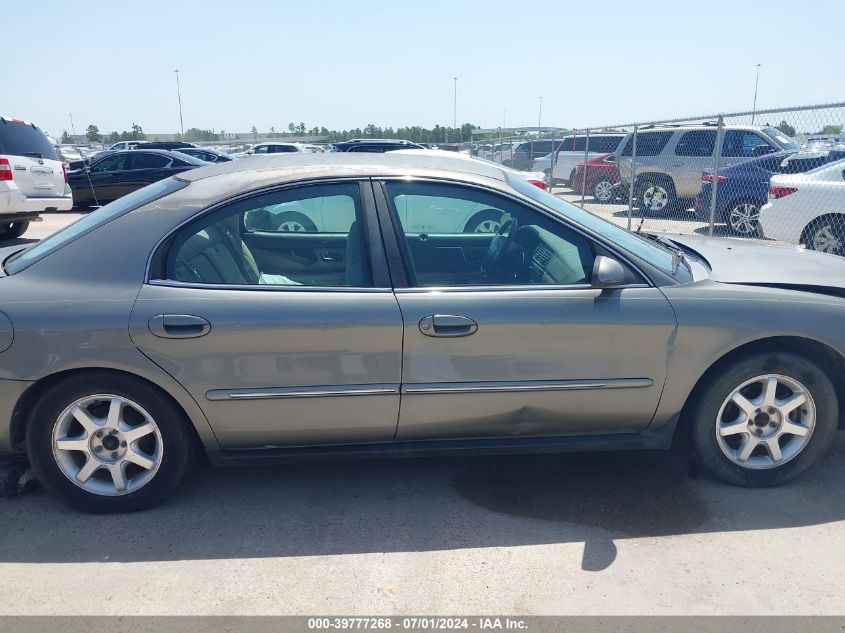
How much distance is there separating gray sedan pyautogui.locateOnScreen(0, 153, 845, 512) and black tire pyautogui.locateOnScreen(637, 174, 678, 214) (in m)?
9.57

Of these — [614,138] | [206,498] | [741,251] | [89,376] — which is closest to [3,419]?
[89,376]

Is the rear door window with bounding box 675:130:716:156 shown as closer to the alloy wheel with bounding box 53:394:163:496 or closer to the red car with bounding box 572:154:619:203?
the red car with bounding box 572:154:619:203

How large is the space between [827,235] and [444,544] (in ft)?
24.2

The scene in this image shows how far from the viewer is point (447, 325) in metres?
3.09

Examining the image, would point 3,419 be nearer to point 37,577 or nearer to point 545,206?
point 37,577

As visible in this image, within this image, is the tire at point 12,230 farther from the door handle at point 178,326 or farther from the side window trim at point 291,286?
the door handle at point 178,326

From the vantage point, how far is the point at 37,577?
2848 mm

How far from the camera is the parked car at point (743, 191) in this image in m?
10.6

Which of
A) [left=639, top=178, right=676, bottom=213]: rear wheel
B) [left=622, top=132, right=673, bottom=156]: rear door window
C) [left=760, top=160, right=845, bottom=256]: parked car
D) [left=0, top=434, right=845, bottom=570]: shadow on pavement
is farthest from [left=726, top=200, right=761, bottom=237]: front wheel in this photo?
[left=0, top=434, right=845, bottom=570]: shadow on pavement

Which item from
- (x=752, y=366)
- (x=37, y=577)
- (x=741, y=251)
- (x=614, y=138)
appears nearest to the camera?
(x=37, y=577)

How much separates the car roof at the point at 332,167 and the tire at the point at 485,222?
0.20 meters

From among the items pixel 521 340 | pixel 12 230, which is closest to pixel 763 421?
pixel 521 340

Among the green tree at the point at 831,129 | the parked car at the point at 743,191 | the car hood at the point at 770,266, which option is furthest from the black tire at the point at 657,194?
the car hood at the point at 770,266
